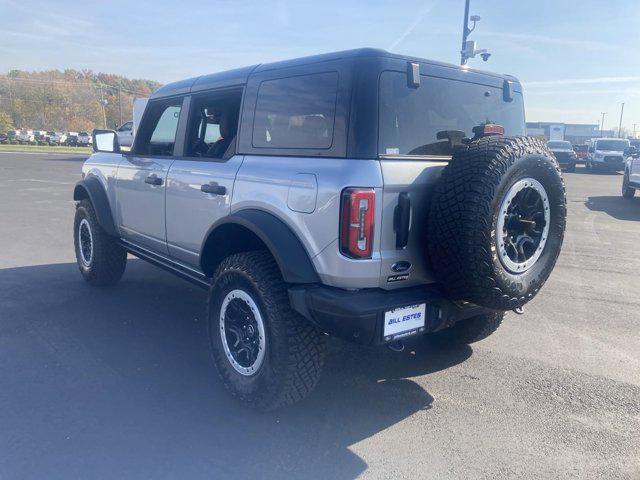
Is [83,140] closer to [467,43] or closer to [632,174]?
[467,43]

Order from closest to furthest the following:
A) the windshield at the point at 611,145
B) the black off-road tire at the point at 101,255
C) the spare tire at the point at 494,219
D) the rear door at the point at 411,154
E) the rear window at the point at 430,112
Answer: the spare tire at the point at 494,219 < the rear door at the point at 411,154 < the rear window at the point at 430,112 < the black off-road tire at the point at 101,255 < the windshield at the point at 611,145

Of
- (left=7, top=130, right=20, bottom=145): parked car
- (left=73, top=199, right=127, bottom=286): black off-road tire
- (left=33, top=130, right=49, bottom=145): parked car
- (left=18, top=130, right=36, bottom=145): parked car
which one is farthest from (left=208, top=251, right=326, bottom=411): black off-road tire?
(left=7, top=130, right=20, bottom=145): parked car

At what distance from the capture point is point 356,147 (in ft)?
9.59

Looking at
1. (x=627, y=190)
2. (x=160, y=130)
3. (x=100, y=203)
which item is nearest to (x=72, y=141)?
(x=627, y=190)

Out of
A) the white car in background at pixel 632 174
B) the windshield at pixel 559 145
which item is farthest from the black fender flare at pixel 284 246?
the windshield at pixel 559 145

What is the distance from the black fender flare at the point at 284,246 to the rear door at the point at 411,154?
1.41 ft

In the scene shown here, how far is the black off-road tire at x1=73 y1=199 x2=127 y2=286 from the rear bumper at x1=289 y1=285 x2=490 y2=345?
3.35 metres

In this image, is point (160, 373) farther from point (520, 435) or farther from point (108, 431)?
point (520, 435)

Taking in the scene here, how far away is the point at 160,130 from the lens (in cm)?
479

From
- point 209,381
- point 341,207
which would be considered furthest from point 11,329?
point 341,207

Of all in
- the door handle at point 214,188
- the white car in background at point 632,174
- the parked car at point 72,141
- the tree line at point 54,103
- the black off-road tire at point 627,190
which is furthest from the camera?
the tree line at point 54,103

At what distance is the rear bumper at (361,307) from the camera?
2.81 metres

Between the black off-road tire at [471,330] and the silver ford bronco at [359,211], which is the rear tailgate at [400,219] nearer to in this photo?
the silver ford bronco at [359,211]

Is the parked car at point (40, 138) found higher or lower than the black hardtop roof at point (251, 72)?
lower
